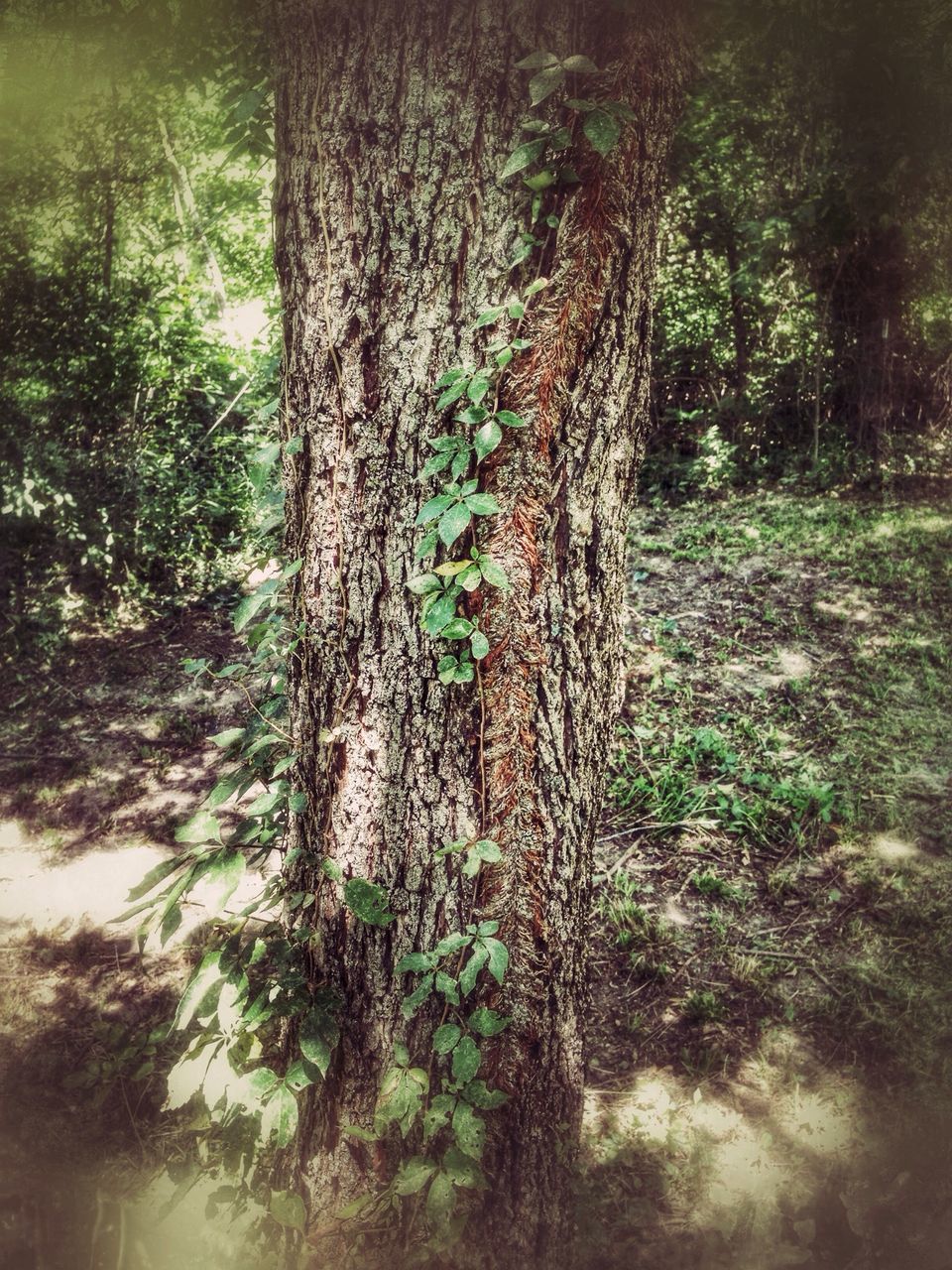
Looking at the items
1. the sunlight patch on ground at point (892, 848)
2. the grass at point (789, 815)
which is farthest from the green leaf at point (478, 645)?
the sunlight patch on ground at point (892, 848)

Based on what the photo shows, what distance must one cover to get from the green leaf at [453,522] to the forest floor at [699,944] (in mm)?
1601

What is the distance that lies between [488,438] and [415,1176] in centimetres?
150

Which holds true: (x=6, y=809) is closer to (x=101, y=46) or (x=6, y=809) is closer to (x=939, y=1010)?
(x=101, y=46)

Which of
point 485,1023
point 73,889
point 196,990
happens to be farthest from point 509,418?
point 73,889

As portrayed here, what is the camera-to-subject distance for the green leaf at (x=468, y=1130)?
57.4 inches

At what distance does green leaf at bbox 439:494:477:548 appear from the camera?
1.27 metres

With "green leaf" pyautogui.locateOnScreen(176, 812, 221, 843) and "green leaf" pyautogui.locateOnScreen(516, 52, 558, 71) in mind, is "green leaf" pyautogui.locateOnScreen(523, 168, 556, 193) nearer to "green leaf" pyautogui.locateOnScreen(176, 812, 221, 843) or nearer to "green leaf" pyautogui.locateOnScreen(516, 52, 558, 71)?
"green leaf" pyautogui.locateOnScreen(516, 52, 558, 71)

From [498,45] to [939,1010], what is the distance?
9.94 feet

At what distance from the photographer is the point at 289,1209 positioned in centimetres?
159

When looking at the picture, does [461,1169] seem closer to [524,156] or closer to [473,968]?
[473,968]

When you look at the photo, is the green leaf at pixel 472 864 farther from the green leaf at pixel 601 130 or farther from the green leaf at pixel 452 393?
the green leaf at pixel 601 130

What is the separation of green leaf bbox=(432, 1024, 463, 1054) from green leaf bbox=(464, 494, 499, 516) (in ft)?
3.39

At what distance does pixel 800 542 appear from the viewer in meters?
6.06

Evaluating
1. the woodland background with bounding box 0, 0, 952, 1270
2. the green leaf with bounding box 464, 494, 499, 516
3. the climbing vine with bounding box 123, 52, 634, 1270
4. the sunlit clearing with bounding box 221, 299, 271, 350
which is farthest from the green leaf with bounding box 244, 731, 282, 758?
the sunlit clearing with bounding box 221, 299, 271, 350
